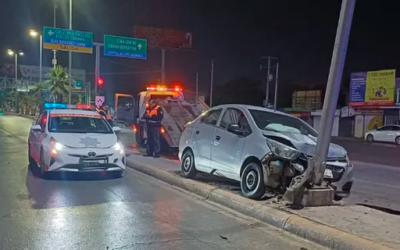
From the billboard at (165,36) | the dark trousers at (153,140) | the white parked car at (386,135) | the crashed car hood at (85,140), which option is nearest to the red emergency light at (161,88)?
the dark trousers at (153,140)

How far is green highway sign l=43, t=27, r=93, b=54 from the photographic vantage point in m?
26.5

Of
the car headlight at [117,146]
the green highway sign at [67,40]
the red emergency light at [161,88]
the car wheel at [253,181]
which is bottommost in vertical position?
the car wheel at [253,181]

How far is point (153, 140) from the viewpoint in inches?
551

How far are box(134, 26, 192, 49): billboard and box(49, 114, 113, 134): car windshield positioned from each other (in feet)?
130

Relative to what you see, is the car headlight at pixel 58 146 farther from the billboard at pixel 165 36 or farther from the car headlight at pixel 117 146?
the billboard at pixel 165 36

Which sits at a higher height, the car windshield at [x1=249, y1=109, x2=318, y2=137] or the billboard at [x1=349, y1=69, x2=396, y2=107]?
the billboard at [x1=349, y1=69, x2=396, y2=107]

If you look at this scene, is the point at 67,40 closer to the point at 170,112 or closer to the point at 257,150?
the point at 170,112

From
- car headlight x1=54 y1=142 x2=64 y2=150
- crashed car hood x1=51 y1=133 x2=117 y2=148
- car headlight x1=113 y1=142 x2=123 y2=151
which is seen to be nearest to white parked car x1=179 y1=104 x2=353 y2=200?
car headlight x1=113 y1=142 x2=123 y2=151

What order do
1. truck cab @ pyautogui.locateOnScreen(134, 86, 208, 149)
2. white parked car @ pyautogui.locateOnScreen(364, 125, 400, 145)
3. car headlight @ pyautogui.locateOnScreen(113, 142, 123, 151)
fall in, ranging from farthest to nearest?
white parked car @ pyautogui.locateOnScreen(364, 125, 400, 145)
truck cab @ pyautogui.locateOnScreen(134, 86, 208, 149)
car headlight @ pyautogui.locateOnScreen(113, 142, 123, 151)

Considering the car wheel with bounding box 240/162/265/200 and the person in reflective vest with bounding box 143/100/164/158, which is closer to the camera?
the car wheel with bounding box 240/162/265/200

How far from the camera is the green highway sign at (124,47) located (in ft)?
92.2

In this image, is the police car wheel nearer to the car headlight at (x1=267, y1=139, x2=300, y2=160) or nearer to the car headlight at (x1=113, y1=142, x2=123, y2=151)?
the car headlight at (x1=113, y1=142, x2=123, y2=151)

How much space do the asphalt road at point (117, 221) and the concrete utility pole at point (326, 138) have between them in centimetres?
98

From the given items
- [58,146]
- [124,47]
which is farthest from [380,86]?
[58,146]
